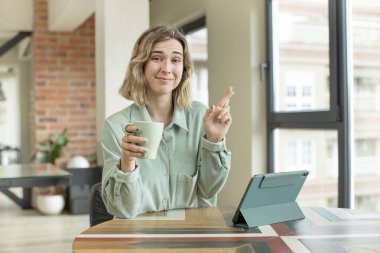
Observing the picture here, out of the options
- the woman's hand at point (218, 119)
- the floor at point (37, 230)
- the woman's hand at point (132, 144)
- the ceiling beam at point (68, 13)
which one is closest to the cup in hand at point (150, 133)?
the woman's hand at point (132, 144)

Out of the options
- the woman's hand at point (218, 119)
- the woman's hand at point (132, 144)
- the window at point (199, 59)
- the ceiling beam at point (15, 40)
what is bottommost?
the woman's hand at point (132, 144)

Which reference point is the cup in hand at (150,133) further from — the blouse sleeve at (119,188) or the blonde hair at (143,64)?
the blonde hair at (143,64)

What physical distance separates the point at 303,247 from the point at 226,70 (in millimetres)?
3430

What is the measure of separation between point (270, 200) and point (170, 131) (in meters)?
0.44

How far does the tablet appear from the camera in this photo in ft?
4.76

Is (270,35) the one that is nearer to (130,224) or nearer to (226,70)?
(226,70)

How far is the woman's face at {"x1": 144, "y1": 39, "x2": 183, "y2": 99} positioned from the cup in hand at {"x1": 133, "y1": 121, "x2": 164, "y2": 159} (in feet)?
1.36

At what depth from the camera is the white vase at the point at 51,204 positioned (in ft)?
19.3

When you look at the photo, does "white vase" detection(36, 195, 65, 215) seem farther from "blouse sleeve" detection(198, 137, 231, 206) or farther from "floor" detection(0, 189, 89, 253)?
"blouse sleeve" detection(198, 137, 231, 206)

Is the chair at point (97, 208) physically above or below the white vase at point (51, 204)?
above

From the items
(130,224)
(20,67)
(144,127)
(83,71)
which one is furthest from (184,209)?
(20,67)

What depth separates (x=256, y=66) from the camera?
167 inches

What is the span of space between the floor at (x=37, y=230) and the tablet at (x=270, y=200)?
10.0 feet

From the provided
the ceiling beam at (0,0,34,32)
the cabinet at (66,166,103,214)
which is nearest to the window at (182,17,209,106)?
the cabinet at (66,166,103,214)
